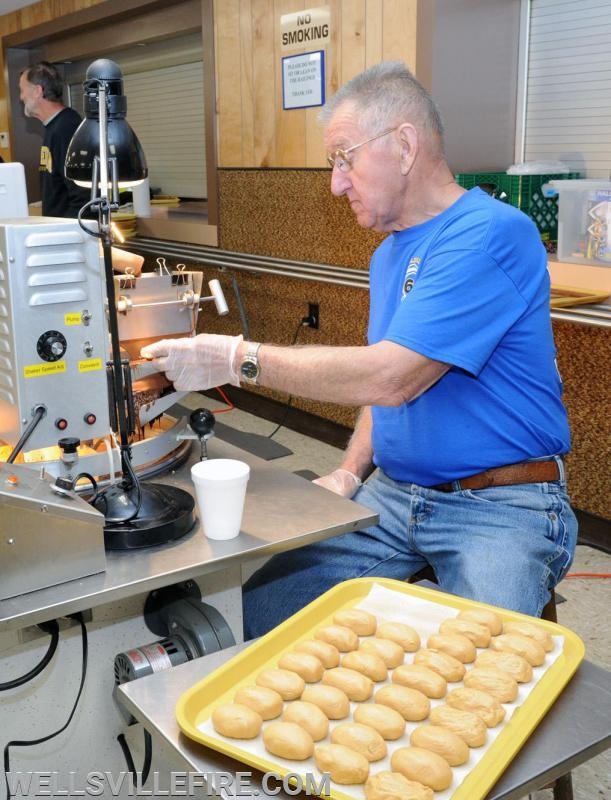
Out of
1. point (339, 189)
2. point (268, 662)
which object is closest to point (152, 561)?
point (268, 662)

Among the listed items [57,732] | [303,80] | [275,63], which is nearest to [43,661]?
[57,732]

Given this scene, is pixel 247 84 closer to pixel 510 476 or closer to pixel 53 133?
pixel 53 133

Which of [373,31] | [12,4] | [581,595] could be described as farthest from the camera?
[12,4]

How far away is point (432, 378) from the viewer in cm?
152

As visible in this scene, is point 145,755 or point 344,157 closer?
point 145,755

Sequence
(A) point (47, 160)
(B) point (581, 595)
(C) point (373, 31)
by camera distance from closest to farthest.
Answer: (B) point (581, 595) < (C) point (373, 31) < (A) point (47, 160)

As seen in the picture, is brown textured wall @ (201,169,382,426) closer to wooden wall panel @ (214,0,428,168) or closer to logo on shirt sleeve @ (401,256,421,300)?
wooden wall panel @ (214,0,428,168)

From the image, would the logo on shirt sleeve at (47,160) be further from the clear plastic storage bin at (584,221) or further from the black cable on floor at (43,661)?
the black cable on floor at (43,661)

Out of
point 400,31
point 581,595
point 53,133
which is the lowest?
point 581,595

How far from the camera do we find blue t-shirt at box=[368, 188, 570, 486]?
150cm

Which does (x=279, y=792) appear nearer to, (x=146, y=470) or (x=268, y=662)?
(x=268, y=662)

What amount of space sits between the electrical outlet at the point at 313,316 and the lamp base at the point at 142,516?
8.81 ft

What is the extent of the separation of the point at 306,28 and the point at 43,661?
3178 millimetres

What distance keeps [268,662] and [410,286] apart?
867 mm
